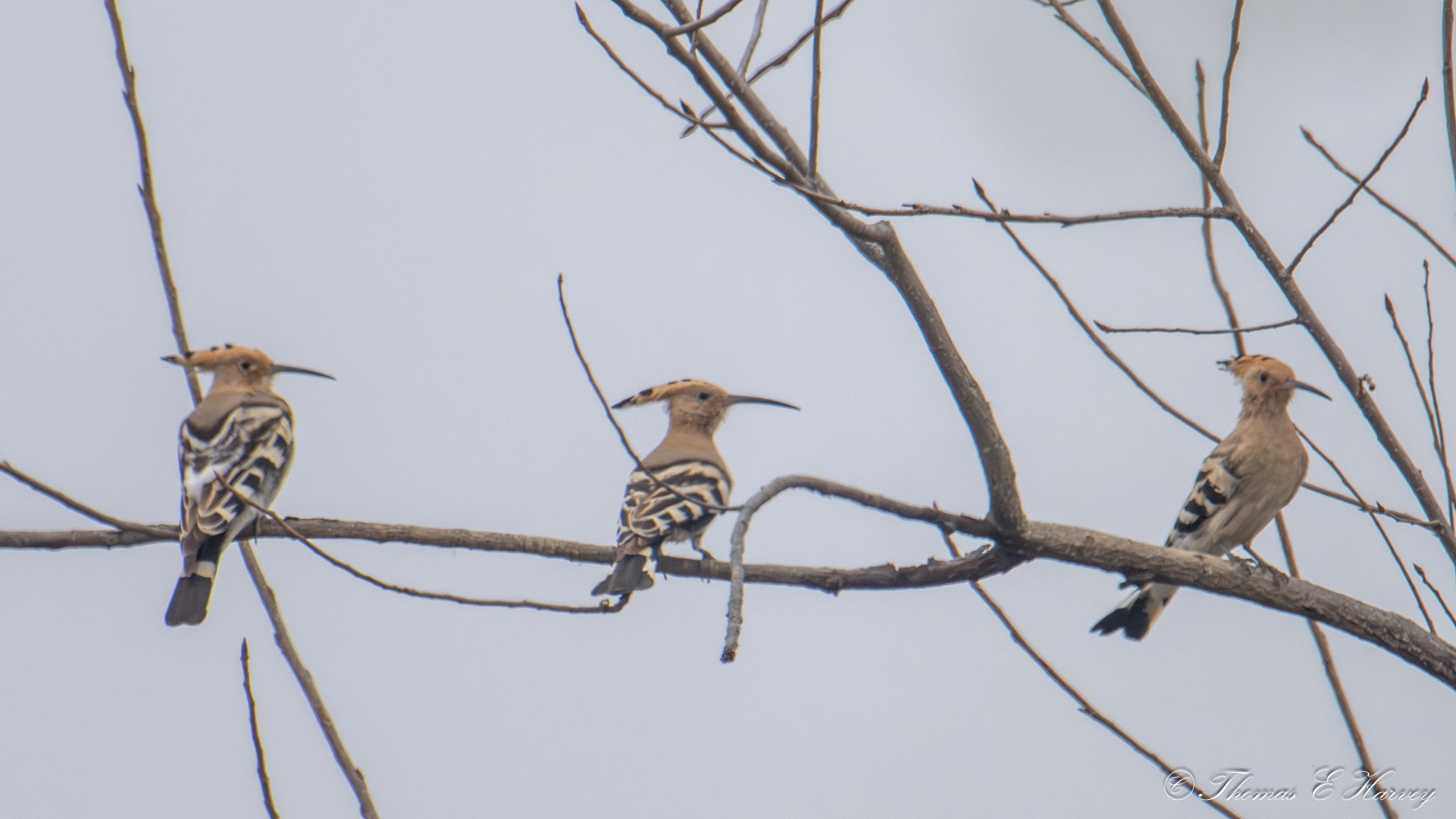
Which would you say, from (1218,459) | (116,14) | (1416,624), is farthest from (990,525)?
(1218,459)

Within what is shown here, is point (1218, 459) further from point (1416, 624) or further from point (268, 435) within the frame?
point (268, 435)

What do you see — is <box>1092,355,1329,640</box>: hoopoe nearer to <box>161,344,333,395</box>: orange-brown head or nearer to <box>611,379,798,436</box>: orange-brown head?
<box>611,379,798,436</box>: orange-brown head

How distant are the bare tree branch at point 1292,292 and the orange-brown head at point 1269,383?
250cm

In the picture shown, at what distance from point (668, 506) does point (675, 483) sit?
1.90 ft

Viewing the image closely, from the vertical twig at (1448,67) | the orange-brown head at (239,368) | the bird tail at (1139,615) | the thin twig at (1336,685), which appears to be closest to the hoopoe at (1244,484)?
the bird tail at (1139,615)

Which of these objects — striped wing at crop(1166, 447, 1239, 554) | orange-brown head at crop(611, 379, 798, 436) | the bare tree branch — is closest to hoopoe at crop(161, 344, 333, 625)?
orange-brown head at crop(611, 379, 798, 436)

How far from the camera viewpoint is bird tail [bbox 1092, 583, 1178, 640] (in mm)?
5195

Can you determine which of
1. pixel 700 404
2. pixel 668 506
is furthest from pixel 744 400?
pixel 668 506

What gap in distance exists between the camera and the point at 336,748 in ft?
7.79

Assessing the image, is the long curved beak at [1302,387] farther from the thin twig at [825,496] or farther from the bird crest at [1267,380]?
the thin twig at [825,496]

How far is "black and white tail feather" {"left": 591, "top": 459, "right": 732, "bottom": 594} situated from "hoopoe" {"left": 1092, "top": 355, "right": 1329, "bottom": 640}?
1915 millimetres

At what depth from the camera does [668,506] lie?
4.32 meters

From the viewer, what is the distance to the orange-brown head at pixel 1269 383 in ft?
17.8

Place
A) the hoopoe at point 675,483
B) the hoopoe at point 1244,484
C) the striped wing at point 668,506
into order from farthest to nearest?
1. the hoopoe at point 1244,484
2. the striped wing at point 668,506
3. the hoopoe at point 675,483
